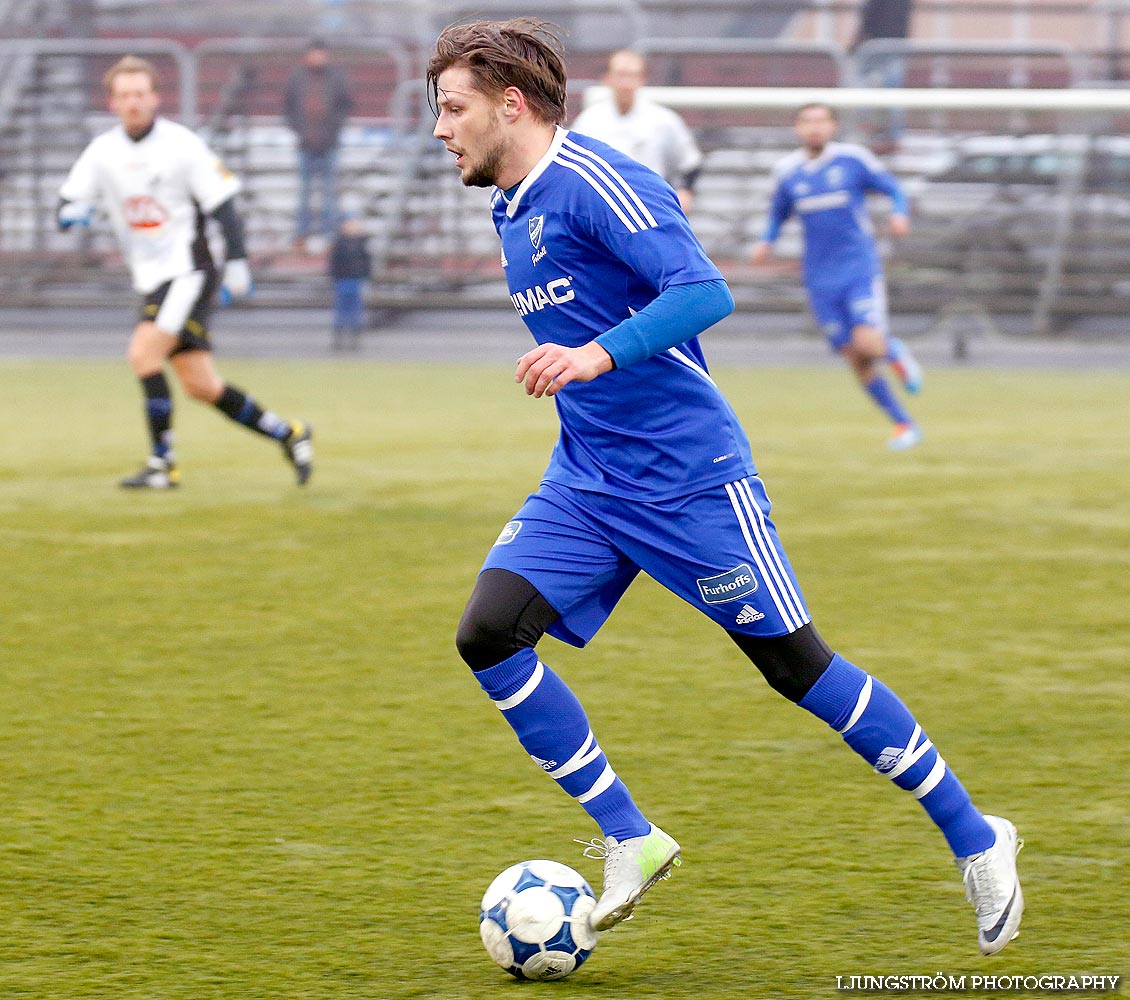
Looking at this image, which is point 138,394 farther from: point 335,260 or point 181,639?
point 181,639

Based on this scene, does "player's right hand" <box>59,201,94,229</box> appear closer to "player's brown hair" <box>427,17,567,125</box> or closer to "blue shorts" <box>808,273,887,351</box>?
"blue shorts" <box>808,273,887,351</box>

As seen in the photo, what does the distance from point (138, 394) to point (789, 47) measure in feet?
31.6

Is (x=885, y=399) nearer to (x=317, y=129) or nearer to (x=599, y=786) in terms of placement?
(x=599, y=786)

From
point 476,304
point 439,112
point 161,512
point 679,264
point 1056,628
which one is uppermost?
point 439,112

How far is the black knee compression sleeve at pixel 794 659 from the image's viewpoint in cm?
342

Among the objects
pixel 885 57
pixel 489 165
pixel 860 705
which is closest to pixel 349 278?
pixel 885 57

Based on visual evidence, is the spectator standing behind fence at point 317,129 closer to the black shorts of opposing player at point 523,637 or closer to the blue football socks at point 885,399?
the blue football socks at point 885,399

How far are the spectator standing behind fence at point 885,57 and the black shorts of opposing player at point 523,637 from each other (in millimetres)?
17829

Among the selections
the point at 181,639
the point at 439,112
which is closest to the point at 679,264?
the point at 439,112

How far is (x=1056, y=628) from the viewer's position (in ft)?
20.2

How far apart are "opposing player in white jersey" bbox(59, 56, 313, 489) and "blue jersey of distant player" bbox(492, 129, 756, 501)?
233 inches

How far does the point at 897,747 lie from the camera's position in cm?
339

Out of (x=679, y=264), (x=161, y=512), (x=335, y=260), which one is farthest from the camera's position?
(x=335, y=260)

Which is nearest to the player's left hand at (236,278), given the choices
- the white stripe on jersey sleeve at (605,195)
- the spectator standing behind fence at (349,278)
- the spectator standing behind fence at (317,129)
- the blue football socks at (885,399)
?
the blue football socks at (885,399)
